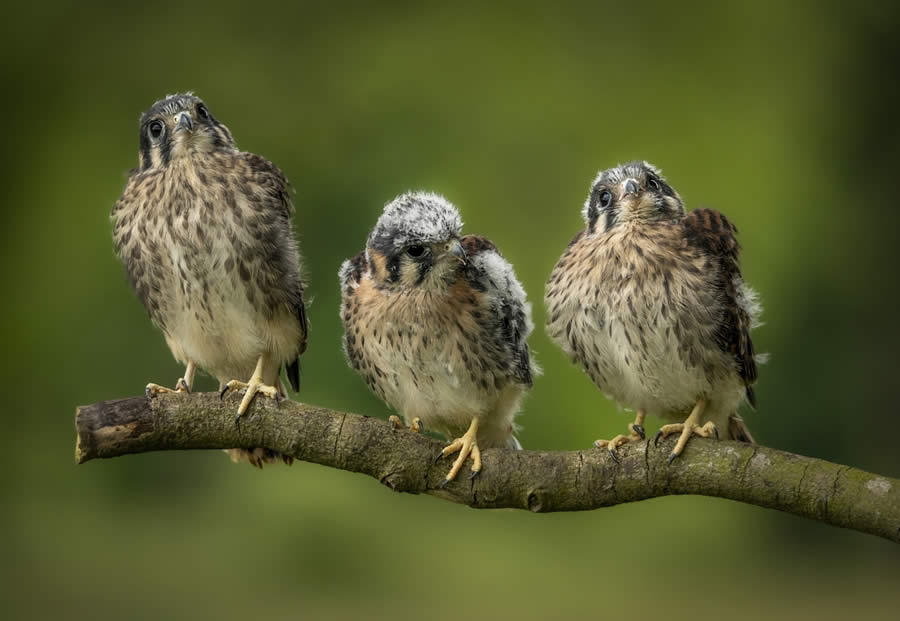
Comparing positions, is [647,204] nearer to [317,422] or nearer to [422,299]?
[422,299]

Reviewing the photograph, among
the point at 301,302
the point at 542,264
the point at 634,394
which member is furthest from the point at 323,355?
the point at 634,394

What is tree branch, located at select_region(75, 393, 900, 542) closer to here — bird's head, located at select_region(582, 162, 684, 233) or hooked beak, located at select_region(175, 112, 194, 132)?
bird's head, located at select_region(582, 162, 684, 233)

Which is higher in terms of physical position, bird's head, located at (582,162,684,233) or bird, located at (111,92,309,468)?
bird's head, located at (582,162,684,233)

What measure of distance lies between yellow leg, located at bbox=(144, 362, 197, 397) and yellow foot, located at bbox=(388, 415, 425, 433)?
610mm

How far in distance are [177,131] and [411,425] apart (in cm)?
102

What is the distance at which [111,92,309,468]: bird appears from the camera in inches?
137

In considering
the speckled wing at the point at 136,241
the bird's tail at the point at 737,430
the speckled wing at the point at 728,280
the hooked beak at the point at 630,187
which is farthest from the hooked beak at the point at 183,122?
the bird's tail at the point at 737,430

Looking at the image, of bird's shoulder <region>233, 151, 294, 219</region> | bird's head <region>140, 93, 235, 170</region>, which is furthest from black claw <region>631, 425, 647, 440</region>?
bird's head <region>140, 93, 235, 170</region>

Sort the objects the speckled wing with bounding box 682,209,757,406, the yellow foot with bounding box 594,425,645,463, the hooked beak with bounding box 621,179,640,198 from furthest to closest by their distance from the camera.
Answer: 1. the speckled wing with bounding box 682,209,757,406
2. the hooked beak with bounding box 621,179,640,198
3. the yellow foot with bounding box 594,425,645,463

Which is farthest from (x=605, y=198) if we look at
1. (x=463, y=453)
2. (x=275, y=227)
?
(x=275, y=227)

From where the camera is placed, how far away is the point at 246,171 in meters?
3.58

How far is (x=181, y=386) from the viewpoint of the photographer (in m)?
3.62

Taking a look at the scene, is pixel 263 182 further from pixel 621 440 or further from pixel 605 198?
pixel 621 440

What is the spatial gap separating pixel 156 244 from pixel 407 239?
0.91 metres
